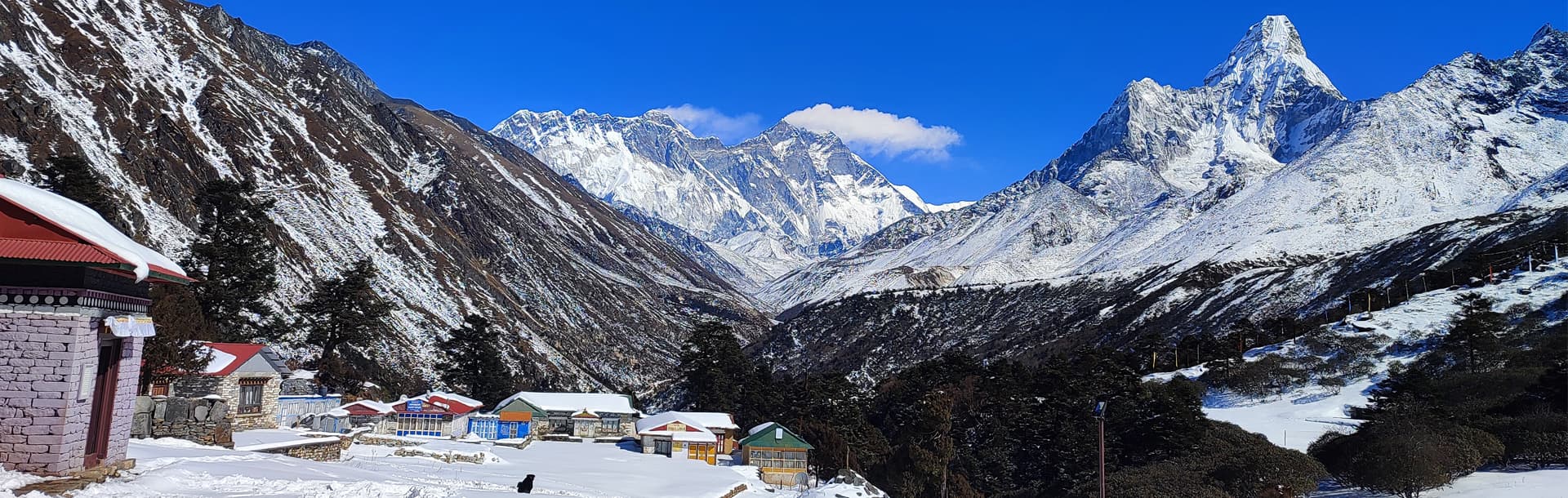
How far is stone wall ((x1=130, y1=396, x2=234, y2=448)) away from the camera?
90.1 feet

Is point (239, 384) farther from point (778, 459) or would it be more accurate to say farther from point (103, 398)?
point (778, 459)

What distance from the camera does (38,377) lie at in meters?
14.1

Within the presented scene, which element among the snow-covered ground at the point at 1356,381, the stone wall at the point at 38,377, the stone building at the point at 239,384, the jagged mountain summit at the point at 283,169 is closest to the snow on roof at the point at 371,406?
the stone building at the point at 239,384

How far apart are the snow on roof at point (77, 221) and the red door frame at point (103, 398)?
171 cm

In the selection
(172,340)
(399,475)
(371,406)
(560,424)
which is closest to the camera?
(399,475)

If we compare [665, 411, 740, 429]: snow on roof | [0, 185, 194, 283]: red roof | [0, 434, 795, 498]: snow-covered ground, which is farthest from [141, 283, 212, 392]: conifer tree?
[665, 411, 740, 429]: snow on roof

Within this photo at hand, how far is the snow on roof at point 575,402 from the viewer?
2758 inches

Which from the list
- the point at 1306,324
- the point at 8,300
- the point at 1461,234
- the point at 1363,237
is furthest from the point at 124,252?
the point at 1363,237

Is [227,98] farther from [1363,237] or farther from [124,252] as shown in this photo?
[1363,237]

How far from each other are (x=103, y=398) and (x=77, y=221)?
10.8 ft

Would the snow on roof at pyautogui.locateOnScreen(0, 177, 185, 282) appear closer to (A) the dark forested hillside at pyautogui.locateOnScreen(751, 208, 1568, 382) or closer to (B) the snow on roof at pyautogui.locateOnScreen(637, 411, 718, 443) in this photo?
(B) the snow on roof at pyautogui.locateOnScreen(637, 411, 718, 443)

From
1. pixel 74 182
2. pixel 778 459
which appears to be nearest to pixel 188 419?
pixel 74 182

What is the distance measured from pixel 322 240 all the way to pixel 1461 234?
163915mm

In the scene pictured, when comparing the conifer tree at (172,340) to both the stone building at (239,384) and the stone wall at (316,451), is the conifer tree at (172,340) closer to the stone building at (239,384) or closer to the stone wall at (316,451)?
the stone building at (239,384)
